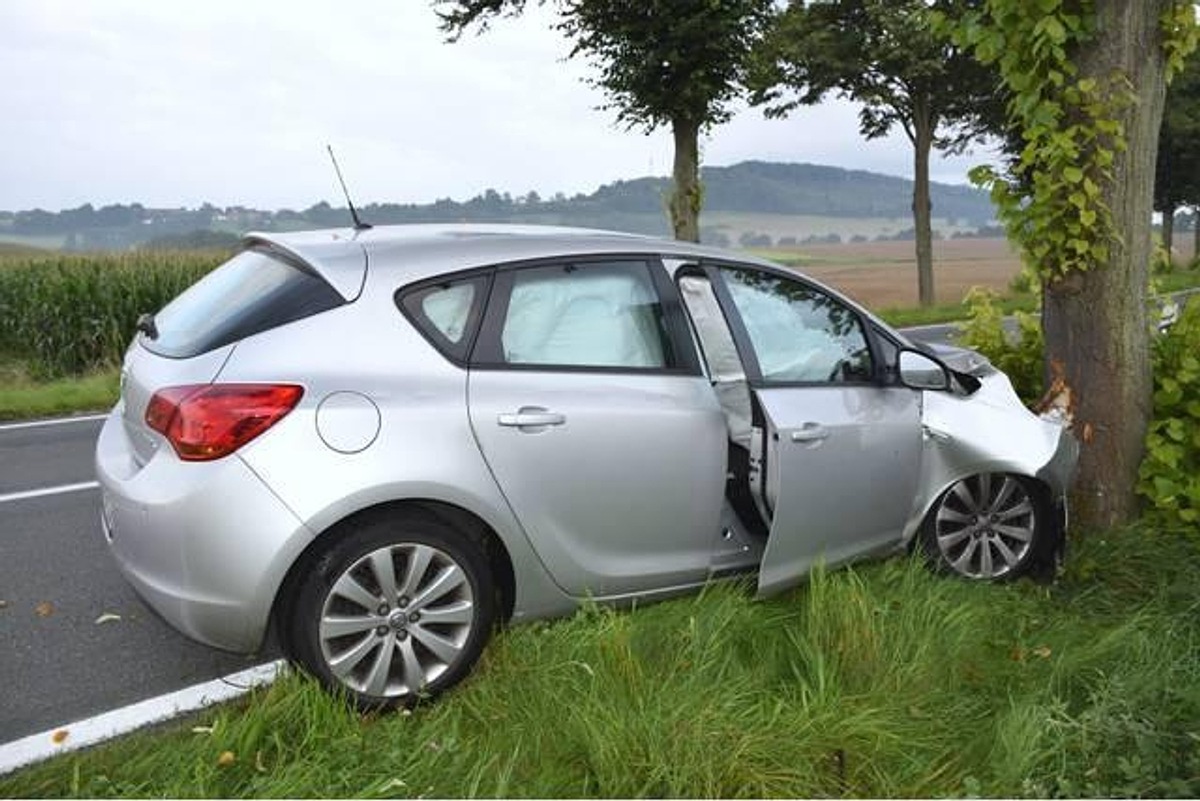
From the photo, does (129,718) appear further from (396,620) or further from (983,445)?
(983,445)

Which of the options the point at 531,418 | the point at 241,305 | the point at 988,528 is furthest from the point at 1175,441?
the point at 241,305

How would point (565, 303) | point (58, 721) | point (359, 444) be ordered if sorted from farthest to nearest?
point (565, 303) < point (58, 721) < point (359, 444)

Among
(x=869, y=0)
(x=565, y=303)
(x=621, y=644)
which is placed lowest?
(x=621, y=644)

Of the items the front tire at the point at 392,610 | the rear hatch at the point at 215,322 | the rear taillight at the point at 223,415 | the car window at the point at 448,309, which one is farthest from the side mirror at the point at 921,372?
the rear taillight at the point at 223,415

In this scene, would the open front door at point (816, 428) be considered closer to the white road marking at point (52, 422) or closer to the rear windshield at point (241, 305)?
the rear windshield at point (241, 305)

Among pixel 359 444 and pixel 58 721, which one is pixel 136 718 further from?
pixel 359 444

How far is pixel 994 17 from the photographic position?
444cm

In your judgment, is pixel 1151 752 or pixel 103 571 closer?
pixel 1151 752

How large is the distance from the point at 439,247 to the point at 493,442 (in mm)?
761

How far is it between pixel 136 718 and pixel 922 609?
111 inches

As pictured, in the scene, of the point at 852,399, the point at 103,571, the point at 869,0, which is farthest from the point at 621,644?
the point at 869,0

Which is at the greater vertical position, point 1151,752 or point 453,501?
point 453,501

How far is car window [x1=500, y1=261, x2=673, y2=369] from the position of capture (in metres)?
3.39

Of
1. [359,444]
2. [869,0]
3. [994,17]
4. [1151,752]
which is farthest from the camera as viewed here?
[869,0]
